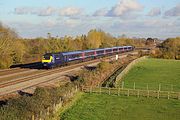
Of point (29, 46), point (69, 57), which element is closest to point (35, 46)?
point (29, 46)

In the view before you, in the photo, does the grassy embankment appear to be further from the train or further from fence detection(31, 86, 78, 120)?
the train

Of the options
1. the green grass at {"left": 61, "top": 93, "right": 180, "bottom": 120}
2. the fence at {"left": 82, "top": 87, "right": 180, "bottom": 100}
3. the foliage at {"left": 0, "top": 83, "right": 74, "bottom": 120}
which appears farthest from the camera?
the fence at {"left": 82, "top": 87, "right": 180, "bottom": 100}

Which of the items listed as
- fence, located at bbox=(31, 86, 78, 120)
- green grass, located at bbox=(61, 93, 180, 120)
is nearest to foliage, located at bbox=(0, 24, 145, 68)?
fence, located at bbox=(31, 86, 78, 120)

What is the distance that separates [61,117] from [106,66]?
38.8 metres

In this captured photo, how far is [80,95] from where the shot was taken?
39438 millimetres

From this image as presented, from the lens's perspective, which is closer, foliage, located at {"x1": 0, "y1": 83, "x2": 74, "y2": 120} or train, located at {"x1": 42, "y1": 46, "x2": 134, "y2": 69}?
foliage, located at {"x1": 0, "y1": 83, "x2": 74, "y2": 120}

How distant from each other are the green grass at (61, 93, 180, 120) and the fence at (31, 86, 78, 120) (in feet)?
2.77

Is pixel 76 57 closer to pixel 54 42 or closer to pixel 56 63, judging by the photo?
pixel 56 63

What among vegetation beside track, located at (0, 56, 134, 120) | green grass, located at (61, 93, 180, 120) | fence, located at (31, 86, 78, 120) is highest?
vegetation beside track, located at (0, 56, 134, 120)

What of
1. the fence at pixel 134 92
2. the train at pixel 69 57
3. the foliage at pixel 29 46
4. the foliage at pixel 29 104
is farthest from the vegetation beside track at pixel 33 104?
the foliage at pixel 29 46

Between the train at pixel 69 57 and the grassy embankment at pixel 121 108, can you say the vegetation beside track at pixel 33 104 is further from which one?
the train at pixel 69 57

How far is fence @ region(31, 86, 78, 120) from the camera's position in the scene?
80.3 ft

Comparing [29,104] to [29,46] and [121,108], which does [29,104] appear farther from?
[29,46]

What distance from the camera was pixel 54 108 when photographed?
28906 mm
